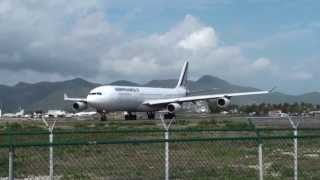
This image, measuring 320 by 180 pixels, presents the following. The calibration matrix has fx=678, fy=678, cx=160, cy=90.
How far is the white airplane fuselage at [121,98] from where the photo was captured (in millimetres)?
66375

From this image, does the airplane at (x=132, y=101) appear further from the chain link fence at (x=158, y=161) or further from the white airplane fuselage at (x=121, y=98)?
the chain link fence at (x=158, y=161)

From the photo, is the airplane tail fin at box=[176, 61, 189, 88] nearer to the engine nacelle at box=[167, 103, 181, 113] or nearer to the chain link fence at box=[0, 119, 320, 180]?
the engine nacelle at box=[167, 103, 181, 113]

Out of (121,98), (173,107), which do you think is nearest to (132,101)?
(121,98)

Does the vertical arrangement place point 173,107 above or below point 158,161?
above

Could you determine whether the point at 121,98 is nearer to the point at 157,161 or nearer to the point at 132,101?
the point at 132,101

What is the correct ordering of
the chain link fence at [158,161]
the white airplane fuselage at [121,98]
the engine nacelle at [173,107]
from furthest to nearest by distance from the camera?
the engine nacelle at [173,107] < the white airplane fuselage at [121,98] < the chain link fence at [158,161]

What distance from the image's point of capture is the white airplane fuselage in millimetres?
66375

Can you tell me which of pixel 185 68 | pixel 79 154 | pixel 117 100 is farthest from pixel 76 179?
pixel 185 68

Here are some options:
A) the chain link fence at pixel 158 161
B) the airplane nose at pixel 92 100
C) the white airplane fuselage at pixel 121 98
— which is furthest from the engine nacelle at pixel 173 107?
the chain link fence at pixel 158 161

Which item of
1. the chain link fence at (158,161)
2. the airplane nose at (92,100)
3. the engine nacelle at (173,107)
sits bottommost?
the chain link fence at (158,161)

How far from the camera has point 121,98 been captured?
67.9 metres

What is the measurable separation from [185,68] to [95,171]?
82058 mm

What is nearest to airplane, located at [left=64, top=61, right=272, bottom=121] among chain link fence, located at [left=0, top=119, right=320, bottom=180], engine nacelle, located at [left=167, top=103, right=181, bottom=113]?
engine nacelle, located at [left=167, top=103, right=181, bottom=113]

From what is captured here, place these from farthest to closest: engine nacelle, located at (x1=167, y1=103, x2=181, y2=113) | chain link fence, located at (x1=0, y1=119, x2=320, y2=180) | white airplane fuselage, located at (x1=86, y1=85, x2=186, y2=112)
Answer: engine nacelle, located at (x1=167, y1=103, x2=181, y2=113) → white airplane fuselage, located at (x1=86, y1=85, x2=186, y2=112) → chain link fence, located at (x1=0, y1=119, x2=320, y2=180)
